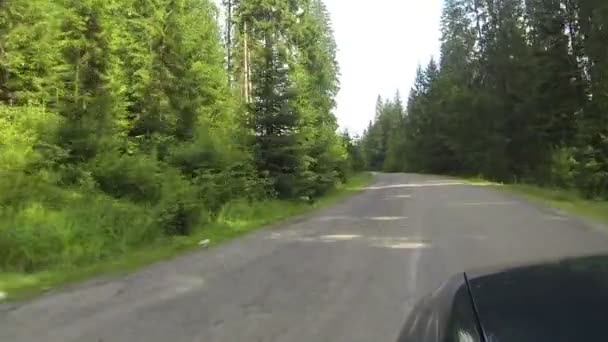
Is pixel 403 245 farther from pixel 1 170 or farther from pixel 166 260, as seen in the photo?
pixel 1 170

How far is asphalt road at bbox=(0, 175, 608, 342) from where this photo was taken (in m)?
5.96

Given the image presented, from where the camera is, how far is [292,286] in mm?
8148

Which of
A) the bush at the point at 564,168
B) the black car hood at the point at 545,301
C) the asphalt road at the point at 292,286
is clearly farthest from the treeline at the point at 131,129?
the bush at the point at 564,168

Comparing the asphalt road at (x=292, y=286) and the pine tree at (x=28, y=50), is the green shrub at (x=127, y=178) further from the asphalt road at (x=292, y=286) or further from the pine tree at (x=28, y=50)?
the asphalt road at (x=292, y=286)

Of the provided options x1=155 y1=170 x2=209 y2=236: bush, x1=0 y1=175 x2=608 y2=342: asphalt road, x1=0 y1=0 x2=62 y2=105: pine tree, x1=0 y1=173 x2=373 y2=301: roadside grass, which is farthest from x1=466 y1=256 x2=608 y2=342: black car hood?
x1=0 y1=0 x2=62 y2=105: pine tree

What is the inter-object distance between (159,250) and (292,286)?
15.9ft

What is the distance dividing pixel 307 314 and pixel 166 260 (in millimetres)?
4948

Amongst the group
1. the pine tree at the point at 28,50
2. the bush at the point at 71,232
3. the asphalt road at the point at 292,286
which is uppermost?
the pine tree at the point at 28,50

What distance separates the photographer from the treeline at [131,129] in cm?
1245

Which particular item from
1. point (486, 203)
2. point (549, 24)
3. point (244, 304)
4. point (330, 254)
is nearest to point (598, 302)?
point (244, 304)

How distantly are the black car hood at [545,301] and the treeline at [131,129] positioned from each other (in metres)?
9.17

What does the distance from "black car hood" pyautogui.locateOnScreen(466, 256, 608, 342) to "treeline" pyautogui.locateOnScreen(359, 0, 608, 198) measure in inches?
955

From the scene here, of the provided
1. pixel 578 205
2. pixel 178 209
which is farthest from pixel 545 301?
pixel 578 205

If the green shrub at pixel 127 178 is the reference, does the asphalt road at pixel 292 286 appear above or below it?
below
